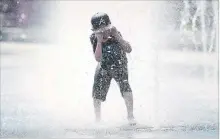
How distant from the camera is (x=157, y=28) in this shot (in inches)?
849

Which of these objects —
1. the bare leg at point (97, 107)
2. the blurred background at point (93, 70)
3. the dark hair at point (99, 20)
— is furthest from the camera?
the blurred background at point (93, 70)

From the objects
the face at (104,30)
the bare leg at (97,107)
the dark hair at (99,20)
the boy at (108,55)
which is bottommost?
the bare leg at (97,107)

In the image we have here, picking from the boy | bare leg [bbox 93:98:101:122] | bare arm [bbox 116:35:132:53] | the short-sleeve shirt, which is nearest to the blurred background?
bare leg [bbox 93:98:101:122]

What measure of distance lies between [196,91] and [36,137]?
171 inches

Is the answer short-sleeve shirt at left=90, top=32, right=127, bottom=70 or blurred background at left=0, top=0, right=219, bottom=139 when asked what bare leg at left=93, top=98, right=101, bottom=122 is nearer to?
blurred background at left=0, top=0, right=219, bottom=139

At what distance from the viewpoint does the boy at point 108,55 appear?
6.52m

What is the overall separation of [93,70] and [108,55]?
6.19 meters

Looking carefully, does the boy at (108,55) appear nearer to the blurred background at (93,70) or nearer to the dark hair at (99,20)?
the dark hair at (99,20)

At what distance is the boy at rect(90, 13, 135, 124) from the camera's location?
21.4 feet

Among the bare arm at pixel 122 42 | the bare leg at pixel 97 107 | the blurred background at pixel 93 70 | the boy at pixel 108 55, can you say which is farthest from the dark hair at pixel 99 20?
the blurred background at pixel 93 70

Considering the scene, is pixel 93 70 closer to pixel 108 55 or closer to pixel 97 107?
pixel 97 107

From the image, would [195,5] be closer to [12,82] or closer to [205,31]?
[205,31]

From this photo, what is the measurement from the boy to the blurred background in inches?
17.9

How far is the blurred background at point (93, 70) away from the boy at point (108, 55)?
45cm
